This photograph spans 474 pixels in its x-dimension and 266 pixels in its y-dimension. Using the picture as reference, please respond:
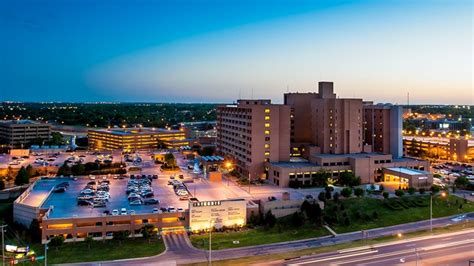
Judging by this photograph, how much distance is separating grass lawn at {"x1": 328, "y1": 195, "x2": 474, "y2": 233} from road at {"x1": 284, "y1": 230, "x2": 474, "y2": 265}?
17.7ft

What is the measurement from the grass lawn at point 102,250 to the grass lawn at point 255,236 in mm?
3624

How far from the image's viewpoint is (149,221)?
127ft

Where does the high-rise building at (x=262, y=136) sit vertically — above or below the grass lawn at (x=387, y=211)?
above

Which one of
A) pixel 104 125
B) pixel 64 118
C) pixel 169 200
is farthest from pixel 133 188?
pixel 64 118

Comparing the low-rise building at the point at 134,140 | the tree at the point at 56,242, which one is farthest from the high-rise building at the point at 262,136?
the low-rise building at the point at 134,140

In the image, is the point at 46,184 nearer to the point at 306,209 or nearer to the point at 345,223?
the point at 306,209

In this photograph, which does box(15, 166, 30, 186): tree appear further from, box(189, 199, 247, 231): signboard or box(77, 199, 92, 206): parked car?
box(189, 199, 247, 231): signboard

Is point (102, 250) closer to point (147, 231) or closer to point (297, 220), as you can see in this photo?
point (147, 231)

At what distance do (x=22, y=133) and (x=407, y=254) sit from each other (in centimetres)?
10090

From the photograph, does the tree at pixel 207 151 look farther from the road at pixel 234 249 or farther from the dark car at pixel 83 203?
the road at pixel 234 249

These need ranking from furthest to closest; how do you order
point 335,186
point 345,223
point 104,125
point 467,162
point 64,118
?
point 64,118 → point 104,125 → point 467,162 → point 335,186 → point 345,223

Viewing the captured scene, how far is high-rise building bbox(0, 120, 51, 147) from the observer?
107 metres

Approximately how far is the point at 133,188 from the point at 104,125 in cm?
11363

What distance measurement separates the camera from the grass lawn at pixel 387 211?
42094mm
